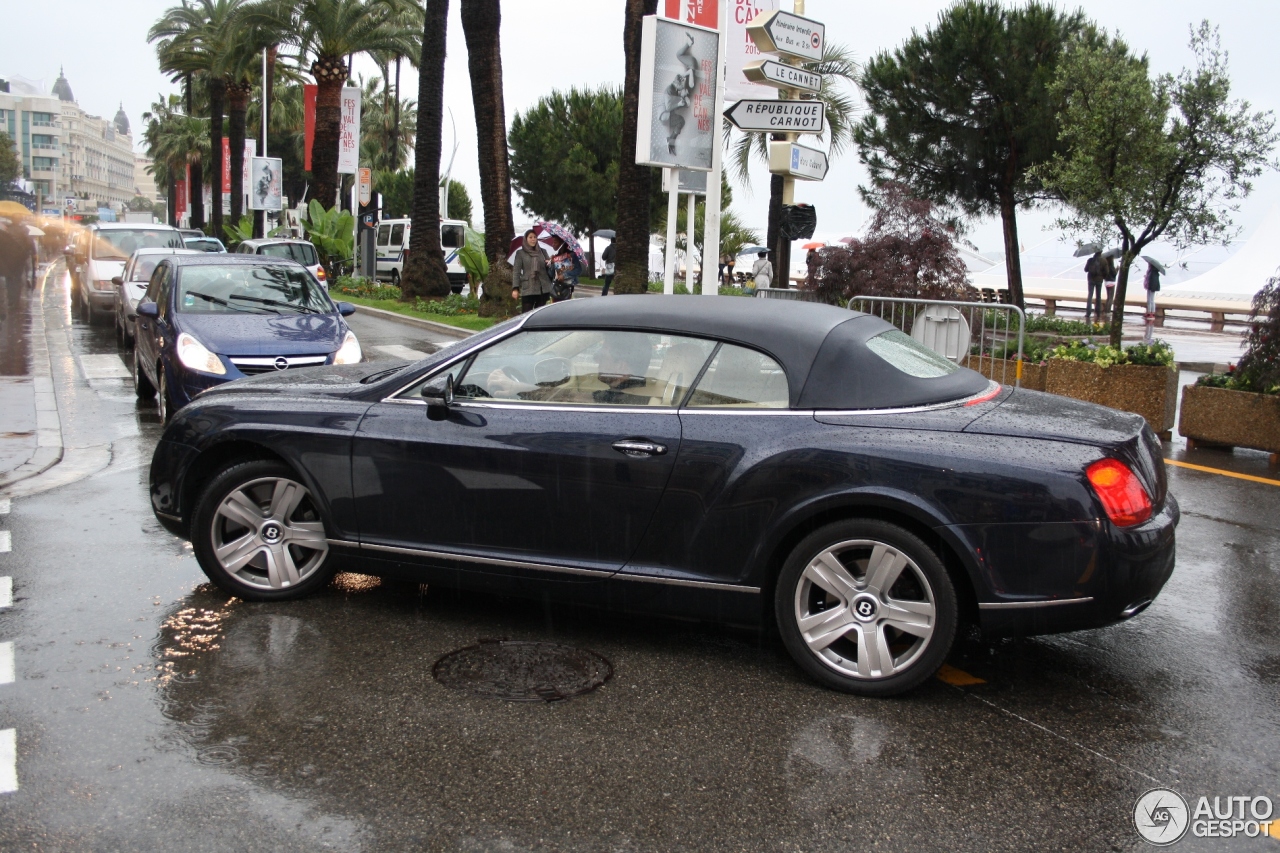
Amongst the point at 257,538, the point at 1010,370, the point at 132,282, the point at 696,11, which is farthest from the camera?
the point at 132,282

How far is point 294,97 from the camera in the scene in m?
75.6

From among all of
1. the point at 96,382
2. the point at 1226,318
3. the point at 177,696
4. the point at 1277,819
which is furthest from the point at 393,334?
the point at 1226,318

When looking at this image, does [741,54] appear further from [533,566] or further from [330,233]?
[330,233]

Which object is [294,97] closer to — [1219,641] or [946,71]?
[946,71]

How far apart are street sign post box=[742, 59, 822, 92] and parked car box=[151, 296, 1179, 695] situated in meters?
7.63

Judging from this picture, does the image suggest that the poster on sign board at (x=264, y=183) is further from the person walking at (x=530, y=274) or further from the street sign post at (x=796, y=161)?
the street sign post at (x=796, y=161)

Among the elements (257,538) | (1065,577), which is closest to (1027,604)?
(1065,577)

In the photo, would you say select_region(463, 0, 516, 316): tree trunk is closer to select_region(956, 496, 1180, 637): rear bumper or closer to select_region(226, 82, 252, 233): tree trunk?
select_region(956, 496, 1180, 637): rear bumper

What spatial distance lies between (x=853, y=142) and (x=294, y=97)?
51841mm

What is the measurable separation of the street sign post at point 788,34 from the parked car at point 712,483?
769cm

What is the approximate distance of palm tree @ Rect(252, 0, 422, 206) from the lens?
124 ft

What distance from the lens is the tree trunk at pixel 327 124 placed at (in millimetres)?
38094

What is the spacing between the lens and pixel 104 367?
50.6ft

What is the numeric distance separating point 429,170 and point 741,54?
12.9 m
